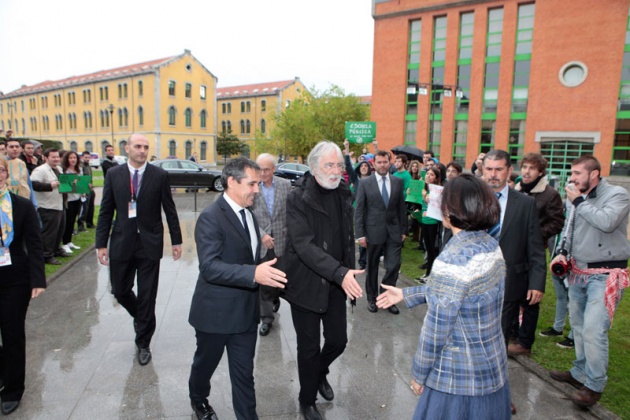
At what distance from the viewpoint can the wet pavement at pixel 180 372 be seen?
10.8ft

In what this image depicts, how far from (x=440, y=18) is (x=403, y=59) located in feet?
14.0

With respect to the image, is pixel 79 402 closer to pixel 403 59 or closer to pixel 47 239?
pixel 47 239

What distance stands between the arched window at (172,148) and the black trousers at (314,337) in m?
54.4

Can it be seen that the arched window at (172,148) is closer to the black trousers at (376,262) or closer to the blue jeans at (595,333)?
the black trousers at (376,262)

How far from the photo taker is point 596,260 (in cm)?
337

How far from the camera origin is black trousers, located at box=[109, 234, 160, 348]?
3.94m

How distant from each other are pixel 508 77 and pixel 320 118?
61.7ft

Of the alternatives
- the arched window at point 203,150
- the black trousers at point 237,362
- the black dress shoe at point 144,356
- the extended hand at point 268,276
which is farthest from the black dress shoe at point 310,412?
the arched window at point 203,150

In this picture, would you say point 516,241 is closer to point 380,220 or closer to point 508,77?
point 380,220

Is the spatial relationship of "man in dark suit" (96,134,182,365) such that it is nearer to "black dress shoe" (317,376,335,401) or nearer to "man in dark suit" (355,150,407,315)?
"black dress shoe" (317,376,335,401)

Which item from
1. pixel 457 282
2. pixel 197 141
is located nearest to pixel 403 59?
pixel 197 141

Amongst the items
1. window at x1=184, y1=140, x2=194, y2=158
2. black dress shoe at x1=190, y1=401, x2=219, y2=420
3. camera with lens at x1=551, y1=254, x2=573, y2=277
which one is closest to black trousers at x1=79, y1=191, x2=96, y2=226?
black dress shoe at x1=190, y1=401, x2=219, y2=420

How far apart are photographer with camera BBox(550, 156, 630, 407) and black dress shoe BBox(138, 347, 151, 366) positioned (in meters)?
3.73

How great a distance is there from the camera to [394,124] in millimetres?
37594
